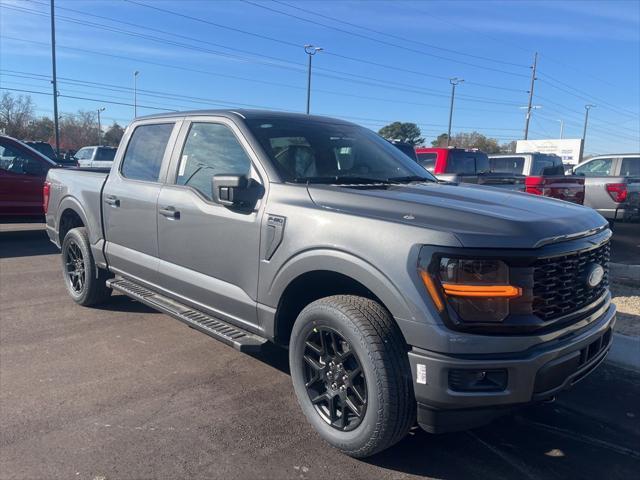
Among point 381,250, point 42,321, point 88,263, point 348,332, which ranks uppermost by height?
point 381,250

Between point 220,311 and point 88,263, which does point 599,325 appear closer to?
point 220,311

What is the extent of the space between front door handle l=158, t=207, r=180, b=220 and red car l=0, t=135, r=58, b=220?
6.74 m

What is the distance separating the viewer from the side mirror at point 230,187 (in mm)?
3260

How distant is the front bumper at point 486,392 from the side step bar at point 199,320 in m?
1.26

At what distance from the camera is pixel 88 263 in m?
5.38

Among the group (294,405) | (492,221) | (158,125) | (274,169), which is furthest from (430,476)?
(158,125)

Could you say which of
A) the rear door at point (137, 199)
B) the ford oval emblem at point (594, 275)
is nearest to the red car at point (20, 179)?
the rear door at point (137, 199)

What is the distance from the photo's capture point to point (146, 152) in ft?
15.8

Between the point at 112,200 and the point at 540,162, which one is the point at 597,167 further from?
the point at 112,200

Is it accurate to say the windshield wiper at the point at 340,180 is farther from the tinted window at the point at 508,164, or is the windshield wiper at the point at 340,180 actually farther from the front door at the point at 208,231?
the tinted window at the point at 508,164

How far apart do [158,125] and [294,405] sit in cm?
273

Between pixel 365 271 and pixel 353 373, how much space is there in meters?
0.57

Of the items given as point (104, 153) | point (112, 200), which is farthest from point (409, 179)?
point (104, 153)

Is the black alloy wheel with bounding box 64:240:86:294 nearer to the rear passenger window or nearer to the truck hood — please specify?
the rear passenger window
